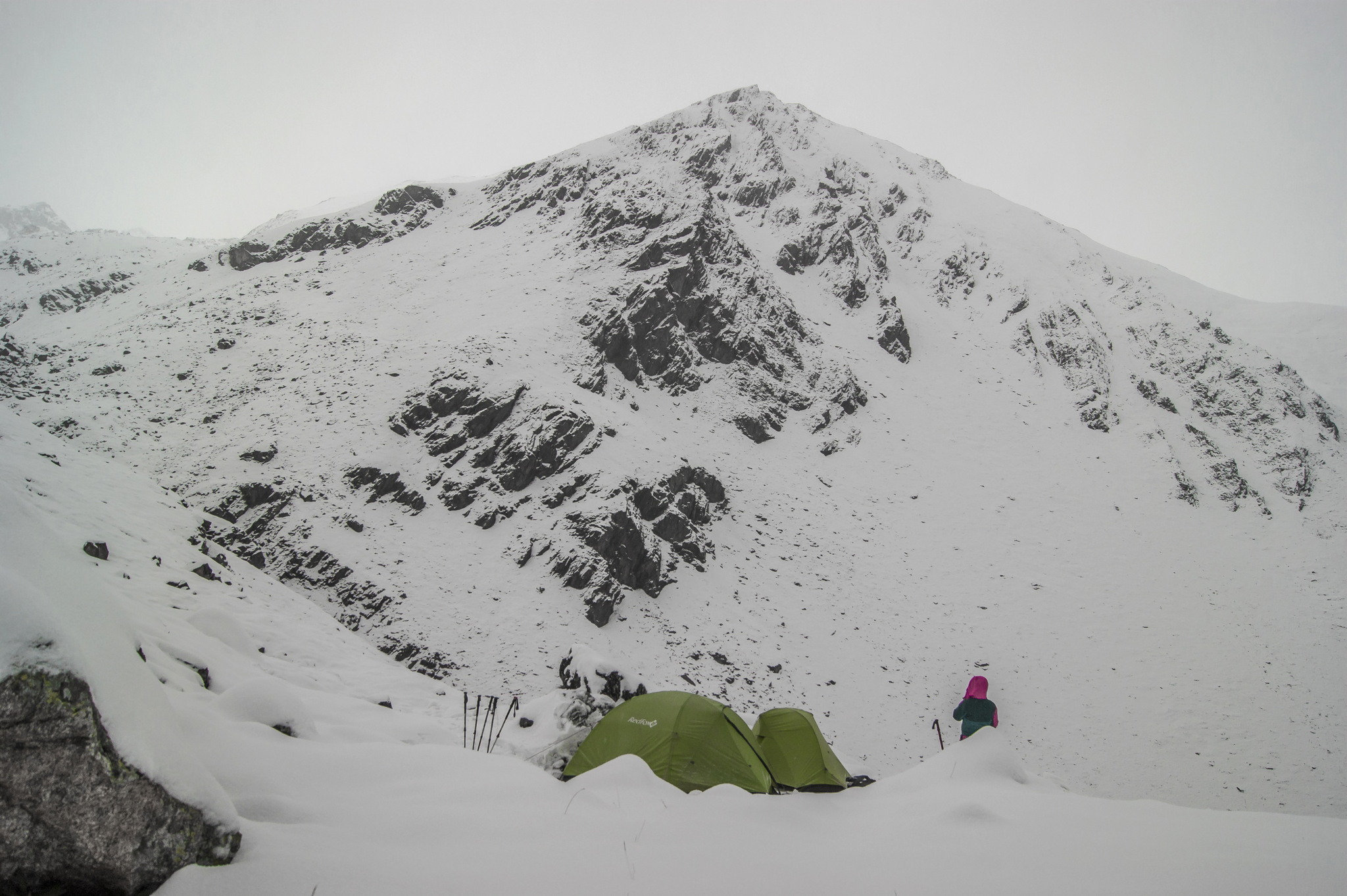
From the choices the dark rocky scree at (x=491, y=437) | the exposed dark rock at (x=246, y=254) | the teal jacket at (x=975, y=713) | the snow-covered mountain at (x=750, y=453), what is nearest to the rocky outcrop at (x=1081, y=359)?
the snow-covered mountain at (x=750, y=453)

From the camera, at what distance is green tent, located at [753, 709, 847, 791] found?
356 inches

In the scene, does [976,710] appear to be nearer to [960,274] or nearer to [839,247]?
[839,247]

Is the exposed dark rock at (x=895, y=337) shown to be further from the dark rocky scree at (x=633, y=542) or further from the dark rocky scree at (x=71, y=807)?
the dark rocky scree at (x=71, y=807)

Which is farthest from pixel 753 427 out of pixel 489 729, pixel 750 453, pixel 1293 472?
pixel 1293 472

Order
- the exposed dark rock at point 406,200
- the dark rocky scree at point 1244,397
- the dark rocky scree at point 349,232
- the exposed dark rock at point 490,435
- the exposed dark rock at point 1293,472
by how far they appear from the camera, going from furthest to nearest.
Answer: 1. the exposed dark rock at point 406,200
2. the dark rocky scree at point 349,232
3. the dark rocky scree at point 1244,397
4. the exposed dark rock at point 1293,472
5. the exposed dark rock at point 490,435

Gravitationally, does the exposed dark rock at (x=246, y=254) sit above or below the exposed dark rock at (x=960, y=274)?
below

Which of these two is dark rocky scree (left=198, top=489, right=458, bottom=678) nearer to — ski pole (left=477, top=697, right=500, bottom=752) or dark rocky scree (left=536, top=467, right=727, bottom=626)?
dark rocky scree (left=536, top=467, right=727, bottom=626)

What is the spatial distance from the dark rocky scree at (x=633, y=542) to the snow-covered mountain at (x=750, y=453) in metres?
0.13

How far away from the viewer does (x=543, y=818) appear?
383cm

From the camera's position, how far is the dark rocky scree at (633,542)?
1953cm

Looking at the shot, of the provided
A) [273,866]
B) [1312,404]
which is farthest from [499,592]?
[1312,404]

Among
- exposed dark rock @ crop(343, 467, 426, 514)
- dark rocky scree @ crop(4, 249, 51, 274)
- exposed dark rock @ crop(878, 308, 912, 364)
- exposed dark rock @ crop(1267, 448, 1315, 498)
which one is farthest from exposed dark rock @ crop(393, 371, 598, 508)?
dark rocky scree @ crop(4, 249, 51, 274)

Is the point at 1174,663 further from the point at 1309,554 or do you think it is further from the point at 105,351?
the point at 105,351

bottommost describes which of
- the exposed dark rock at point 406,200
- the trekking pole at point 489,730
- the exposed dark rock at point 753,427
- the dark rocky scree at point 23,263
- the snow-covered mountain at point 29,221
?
the trekking pole at point 489,730
